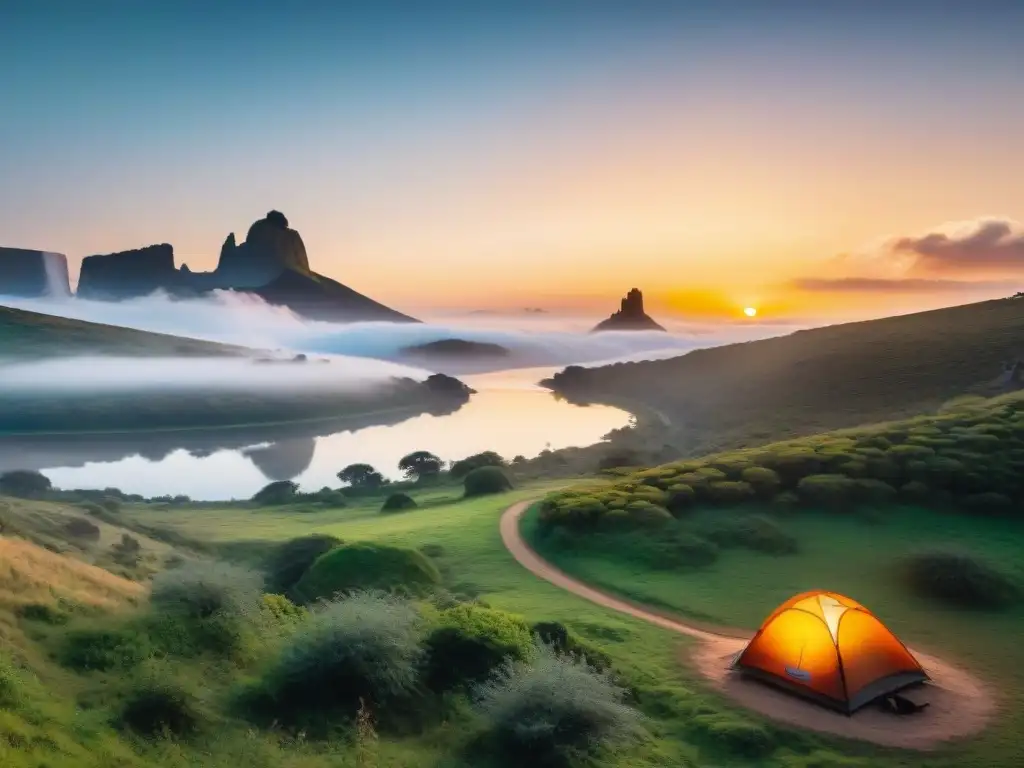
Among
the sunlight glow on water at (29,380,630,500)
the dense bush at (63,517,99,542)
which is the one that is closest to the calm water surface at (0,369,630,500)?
the sunlight glow on water at (29,380,630,500)

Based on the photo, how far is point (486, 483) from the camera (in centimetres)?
5253

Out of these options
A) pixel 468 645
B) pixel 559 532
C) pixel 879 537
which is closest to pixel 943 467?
pixel 879 537

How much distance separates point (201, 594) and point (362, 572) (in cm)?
989

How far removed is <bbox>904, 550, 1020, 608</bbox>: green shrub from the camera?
2559 cm

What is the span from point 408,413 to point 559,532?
114 m

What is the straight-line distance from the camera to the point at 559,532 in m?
34.5

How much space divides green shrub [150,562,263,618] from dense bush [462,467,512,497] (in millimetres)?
34490

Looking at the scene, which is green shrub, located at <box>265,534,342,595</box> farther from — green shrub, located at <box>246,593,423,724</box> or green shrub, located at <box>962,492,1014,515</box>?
green shrub, located at <box>962,492,1014,515</box>

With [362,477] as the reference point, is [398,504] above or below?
below

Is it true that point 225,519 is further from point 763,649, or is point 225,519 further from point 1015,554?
point 1015,554

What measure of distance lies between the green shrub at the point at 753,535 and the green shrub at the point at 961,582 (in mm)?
4846

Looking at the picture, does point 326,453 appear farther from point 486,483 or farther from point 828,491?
point 828,491

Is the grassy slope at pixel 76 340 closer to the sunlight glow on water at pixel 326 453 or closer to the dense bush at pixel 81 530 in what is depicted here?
the sunlight glow on water at pixel 326 453

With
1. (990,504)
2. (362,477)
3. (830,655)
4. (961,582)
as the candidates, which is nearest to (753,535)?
(961,582)
